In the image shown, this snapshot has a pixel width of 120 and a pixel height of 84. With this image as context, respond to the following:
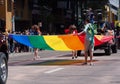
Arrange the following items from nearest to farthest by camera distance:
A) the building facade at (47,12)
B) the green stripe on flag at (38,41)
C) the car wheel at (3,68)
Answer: the car wheel at (3,68) < the green stripe on flag at (38,41) < the building facade at (47,12)

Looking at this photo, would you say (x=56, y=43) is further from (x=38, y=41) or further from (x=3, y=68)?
(x=3, y=68)

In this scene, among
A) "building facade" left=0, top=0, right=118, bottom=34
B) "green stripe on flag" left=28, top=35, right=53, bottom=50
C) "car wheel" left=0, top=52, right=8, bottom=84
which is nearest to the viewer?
"car wheel" left=0, top=52, right=8, bottom=84

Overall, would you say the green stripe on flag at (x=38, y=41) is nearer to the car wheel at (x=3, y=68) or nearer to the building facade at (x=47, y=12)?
the car wheel at (x=3, y=68)

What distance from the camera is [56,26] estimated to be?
68.2 m

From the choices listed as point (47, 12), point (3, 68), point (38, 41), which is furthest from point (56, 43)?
point (47, 12)

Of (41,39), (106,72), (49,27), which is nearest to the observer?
(106,72)

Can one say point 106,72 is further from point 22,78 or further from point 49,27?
point 49,27

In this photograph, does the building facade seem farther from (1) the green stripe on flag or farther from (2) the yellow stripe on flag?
(2) the yellow stripe on flag

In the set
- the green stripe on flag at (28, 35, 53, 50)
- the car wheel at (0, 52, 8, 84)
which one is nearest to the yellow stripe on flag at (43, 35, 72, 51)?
the green stripe on flag at (28, 35, 53, 50)

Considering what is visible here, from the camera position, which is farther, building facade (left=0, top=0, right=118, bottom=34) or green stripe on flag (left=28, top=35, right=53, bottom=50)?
building facade (left=0, top=0, right=118, bottom=34)

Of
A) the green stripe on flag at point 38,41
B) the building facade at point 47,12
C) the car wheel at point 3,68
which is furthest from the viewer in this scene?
the building facade at point 47,12

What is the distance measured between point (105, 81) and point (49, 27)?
163 ft

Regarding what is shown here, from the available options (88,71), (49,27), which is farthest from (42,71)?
(49,27)

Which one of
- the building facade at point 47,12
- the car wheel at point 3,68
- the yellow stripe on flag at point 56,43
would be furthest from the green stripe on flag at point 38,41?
the building facade at point 47,12
